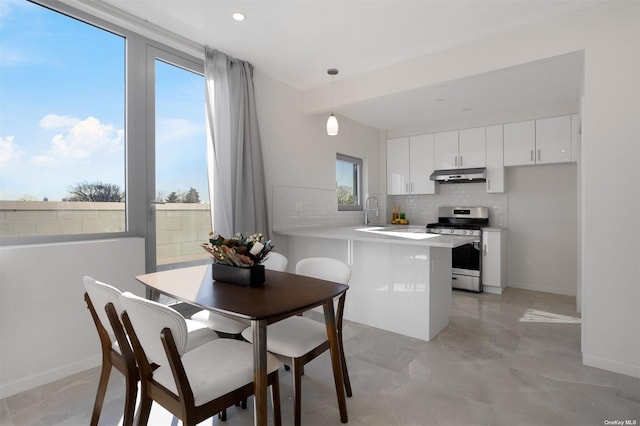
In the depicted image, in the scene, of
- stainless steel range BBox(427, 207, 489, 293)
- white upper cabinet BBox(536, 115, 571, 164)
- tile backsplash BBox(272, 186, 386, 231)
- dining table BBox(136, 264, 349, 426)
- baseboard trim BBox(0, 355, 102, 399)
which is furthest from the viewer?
stainless steel range BBox(427, 207, 489, 293)

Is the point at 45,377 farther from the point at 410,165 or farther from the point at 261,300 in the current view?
the point at 410,165

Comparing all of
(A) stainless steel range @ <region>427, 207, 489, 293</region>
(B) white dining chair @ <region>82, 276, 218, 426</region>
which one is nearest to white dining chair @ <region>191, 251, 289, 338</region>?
(B) white dining chair @ <region>82, 276, 218, 426</region>

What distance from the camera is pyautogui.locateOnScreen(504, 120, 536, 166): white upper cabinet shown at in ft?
14.1

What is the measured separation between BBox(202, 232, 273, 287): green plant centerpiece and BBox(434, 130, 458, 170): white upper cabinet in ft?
12.8

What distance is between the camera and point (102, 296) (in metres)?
1.40

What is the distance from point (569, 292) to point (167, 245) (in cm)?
494

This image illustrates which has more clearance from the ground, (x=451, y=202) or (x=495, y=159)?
(x=495, y=159)

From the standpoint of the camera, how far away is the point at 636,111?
218cm

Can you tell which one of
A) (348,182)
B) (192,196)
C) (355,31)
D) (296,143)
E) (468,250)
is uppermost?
Result: (355,31)

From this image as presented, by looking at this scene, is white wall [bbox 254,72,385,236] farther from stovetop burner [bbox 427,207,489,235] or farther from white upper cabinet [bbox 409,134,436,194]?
stovetop burner [bbox 427,207,489,235]

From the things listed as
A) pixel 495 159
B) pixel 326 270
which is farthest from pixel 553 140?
pixel 326 270

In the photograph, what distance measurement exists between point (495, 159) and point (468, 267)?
1565mm

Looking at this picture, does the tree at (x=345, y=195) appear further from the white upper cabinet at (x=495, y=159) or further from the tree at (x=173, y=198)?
the tree at (x=173, y=198)

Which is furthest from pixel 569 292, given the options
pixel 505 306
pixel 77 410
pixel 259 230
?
pixel 77 410
